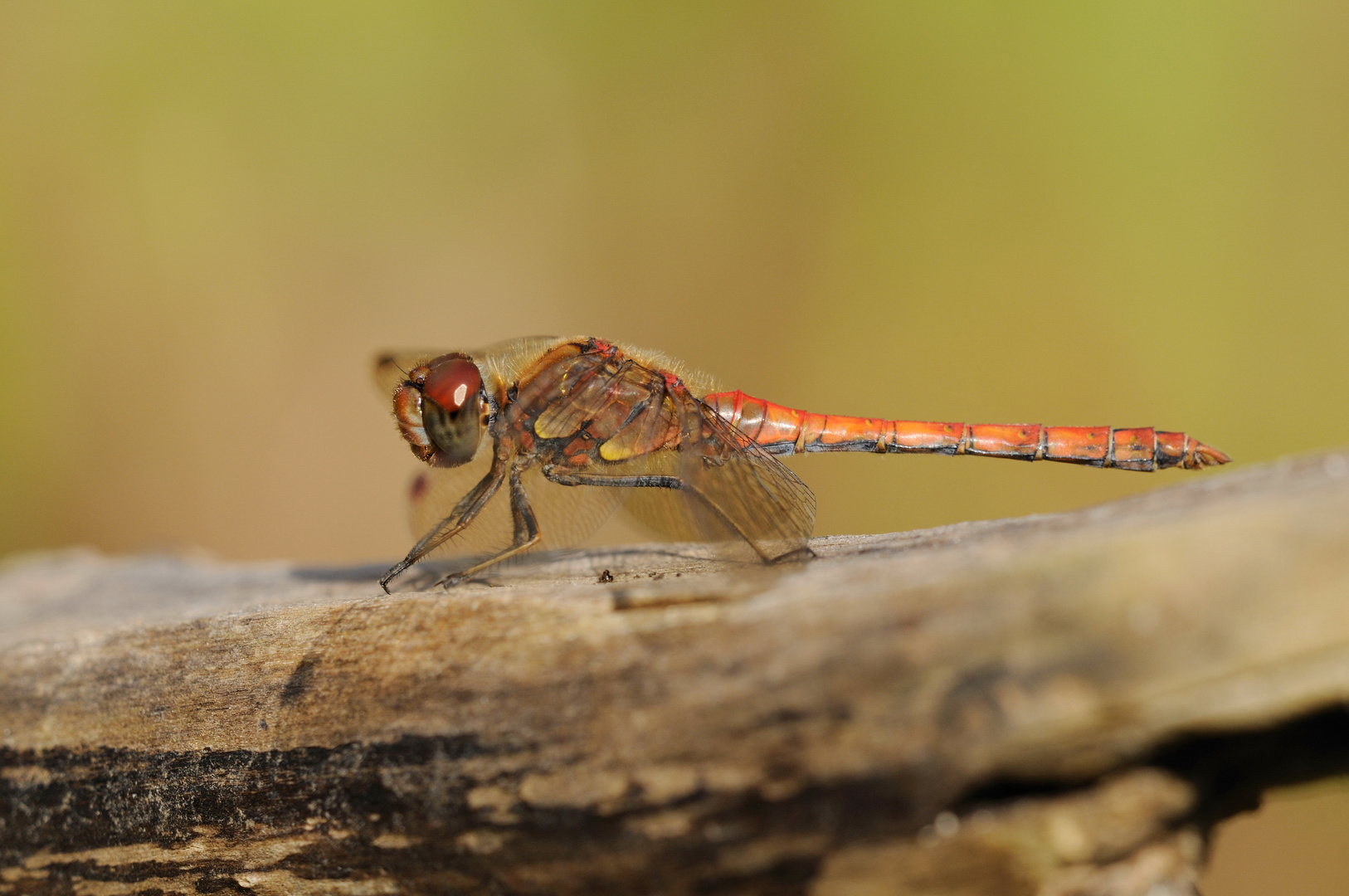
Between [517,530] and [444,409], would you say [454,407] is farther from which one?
[517,530]

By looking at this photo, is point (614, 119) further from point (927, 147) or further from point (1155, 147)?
point (1155, 147)

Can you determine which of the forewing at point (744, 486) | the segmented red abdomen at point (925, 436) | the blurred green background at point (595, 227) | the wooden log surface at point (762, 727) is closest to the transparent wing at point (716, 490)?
the forewing at point (744, 486)

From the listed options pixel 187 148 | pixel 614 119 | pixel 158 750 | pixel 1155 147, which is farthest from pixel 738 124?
pixel 158 750

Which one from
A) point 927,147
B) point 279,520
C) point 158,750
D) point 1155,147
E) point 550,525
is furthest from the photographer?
point 279,520

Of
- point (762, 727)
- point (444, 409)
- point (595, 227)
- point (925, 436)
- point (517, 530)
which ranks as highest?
point (595, 227)

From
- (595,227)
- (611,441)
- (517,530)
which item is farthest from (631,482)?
(595,227)

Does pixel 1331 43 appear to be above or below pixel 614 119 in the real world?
below

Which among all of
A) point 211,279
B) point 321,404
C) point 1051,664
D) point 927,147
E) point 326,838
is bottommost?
point 326,838
